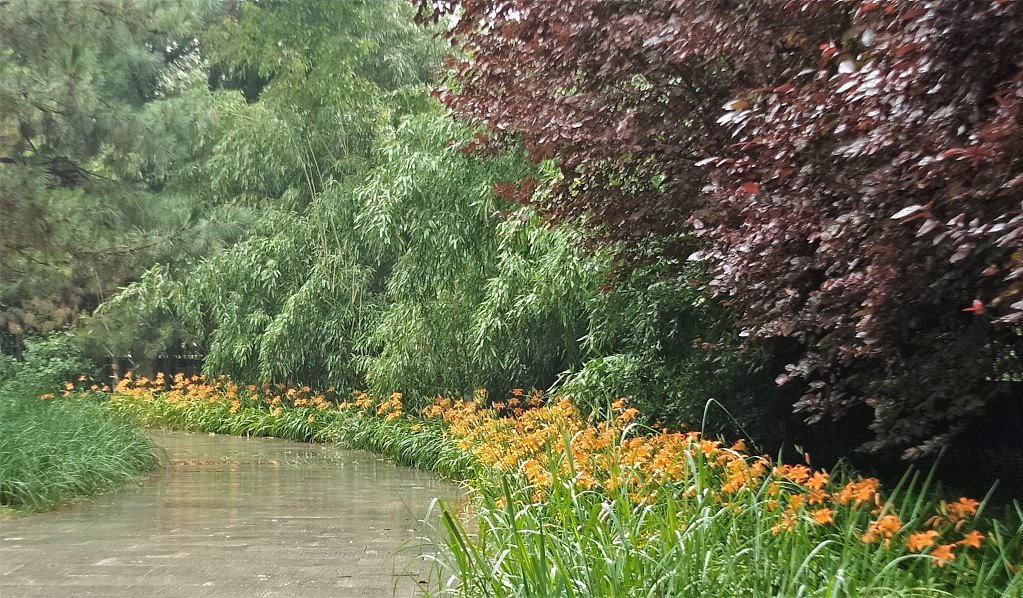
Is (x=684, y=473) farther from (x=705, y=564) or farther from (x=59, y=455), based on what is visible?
(x=59, y=455)

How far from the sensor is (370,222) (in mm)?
11383

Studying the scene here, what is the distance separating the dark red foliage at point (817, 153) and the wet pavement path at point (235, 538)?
2109 mm

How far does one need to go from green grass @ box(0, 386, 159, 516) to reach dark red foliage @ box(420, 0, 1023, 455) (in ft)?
13.8

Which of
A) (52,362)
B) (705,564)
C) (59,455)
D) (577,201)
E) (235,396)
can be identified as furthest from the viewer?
(52,362)

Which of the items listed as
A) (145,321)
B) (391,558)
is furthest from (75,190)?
(145,321)

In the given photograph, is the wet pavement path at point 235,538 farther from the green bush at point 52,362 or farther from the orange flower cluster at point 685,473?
the green bush at point 52,362

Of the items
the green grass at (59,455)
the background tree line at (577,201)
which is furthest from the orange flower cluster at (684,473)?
the green grass at (59,455)

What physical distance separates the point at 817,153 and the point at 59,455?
20.7 ft

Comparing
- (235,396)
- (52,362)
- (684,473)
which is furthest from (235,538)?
(52,362)

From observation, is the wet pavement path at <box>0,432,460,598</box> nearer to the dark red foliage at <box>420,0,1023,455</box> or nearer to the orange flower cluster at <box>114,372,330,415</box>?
the dark red foliage at <box>420,0,1023,455</box>

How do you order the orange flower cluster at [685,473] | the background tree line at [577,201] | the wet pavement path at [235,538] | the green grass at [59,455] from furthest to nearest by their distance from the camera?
the green grass at [59,455]
the wet pavement path at [235,538]
the orange flower cluster at [685,473]
the background tree line at [577,201]

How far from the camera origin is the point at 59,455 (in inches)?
288

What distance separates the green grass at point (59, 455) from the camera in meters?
6.79

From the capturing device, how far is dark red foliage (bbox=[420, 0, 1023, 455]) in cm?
285
